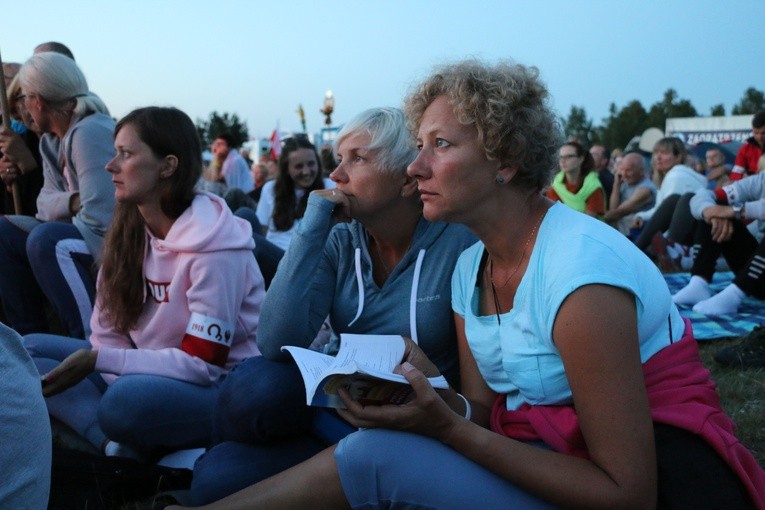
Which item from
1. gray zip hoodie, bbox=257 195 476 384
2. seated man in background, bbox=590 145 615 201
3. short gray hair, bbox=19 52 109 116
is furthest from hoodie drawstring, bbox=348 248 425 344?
seated man in background, bbox=590 145 615 201

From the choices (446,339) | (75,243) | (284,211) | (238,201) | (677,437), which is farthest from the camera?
(238,201)

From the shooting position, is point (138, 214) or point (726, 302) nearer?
point (138, 214)

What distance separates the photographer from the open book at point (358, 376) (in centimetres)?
193

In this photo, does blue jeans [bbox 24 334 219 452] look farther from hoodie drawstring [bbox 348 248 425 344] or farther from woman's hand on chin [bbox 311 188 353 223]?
woman's hand on chin [bbox 311 188 353 223]

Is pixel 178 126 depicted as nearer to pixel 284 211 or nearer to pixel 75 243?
pixel 75 243

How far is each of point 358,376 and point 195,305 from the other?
1.41 metres

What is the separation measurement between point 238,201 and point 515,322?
6238 millimetres

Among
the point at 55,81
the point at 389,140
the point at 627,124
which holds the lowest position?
the point at 627,124

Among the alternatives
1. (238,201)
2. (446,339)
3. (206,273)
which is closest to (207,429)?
(206,273)

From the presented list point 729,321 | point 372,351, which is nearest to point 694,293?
point 729,321

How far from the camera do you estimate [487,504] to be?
1.91 m

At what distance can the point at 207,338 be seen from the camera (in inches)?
125

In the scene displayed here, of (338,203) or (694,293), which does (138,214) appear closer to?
(338,203)

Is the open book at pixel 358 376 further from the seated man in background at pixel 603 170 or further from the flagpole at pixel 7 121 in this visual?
the seated man in background at pixel 603 170
